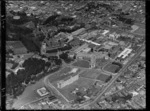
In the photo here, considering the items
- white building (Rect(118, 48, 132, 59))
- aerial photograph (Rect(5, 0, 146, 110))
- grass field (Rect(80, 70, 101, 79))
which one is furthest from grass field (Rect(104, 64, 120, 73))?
white building (Rect(118, 48, 132, 59))

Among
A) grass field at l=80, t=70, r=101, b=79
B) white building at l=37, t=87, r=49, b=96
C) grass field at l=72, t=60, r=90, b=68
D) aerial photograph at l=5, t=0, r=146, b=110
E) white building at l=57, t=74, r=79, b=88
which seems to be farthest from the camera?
grass field at l=72, t=60, r=90, b=68

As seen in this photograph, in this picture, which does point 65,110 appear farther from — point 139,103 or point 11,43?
point 11,43

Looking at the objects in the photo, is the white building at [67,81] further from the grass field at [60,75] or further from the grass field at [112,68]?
the grass field at [112,68]

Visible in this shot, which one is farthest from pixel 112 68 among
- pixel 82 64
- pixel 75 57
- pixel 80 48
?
pixel 80 48

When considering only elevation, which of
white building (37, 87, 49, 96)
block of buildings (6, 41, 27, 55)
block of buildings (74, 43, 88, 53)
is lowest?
block of buildings (6, 41, 27, 55)

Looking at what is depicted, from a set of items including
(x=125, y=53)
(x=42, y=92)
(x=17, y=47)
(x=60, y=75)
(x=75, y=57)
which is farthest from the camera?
(x=17, y=47)

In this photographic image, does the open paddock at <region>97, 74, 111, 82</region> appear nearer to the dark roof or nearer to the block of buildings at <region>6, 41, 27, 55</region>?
the block of buildings at <region>6, 41, 27, 55</region>

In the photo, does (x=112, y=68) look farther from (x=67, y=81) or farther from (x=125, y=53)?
(x=67, y=81)

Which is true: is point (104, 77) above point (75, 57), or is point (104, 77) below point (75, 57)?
above

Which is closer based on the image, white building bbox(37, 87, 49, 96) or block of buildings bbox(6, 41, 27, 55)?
white building bbox(37, 87, 49, 96)
